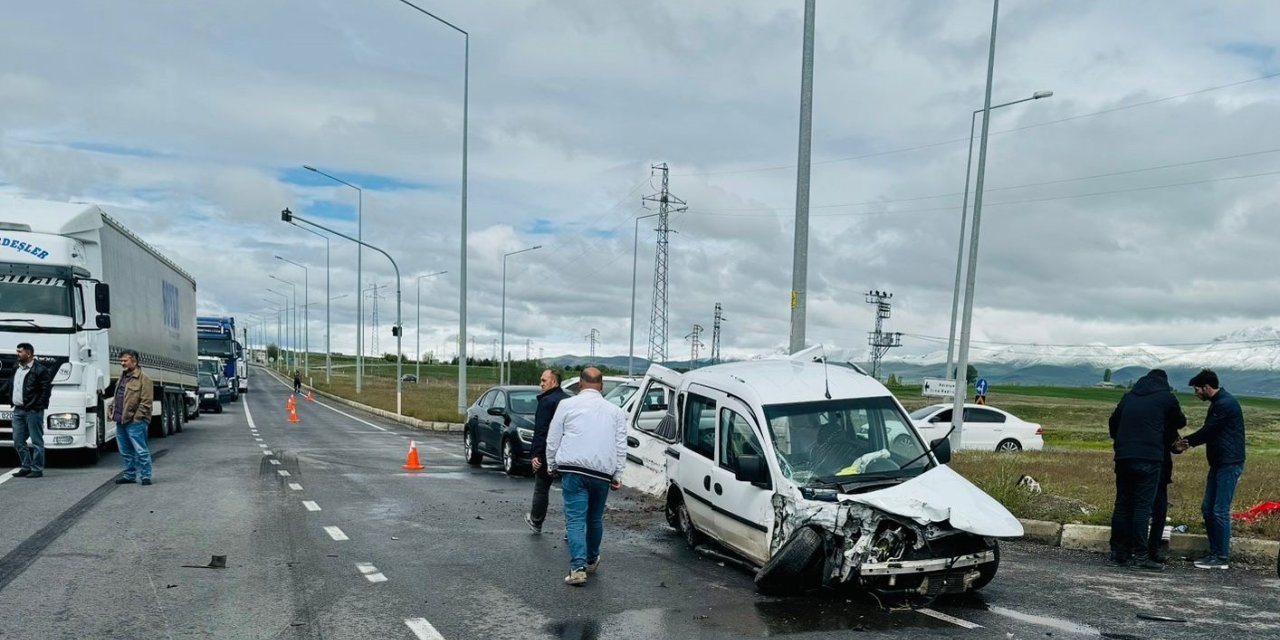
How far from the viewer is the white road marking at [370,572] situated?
7721 mm

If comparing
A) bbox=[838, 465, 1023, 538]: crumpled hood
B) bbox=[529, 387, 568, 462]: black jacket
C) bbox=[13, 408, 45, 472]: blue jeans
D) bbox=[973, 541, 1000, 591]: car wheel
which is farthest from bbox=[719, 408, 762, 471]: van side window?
bbox=[13, 408, 45, 472]: blue jeans

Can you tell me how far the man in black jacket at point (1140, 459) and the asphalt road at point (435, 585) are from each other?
36 cm

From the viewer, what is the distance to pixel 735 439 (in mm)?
8516

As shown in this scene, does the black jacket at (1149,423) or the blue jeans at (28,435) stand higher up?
the black jacket at (1149,423)

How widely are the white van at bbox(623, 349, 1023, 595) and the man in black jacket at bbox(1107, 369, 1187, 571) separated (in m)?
2.16

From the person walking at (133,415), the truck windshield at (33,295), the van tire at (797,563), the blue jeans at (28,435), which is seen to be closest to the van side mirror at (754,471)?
the van tire at (797,563)

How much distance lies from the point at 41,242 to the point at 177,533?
8146mm

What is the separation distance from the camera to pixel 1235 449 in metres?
9.02

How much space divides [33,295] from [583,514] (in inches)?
443

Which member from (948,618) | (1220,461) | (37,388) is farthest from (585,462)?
(37,388)

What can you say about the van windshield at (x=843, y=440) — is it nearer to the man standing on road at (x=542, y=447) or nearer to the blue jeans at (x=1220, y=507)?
the man standing on road at (x=542, y=447)

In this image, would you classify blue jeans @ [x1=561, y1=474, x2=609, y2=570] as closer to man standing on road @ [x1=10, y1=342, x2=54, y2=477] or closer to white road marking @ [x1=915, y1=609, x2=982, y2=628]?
white road marking @ [x1=915, y1=609, x2=982, y2=628]

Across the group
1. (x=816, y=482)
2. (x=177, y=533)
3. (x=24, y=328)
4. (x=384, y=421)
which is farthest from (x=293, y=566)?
(x=384, y=421)

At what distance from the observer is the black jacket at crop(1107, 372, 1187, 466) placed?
9.03 metres
